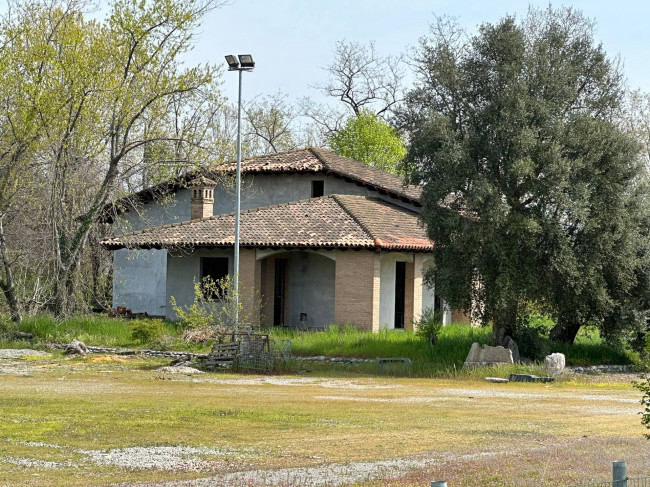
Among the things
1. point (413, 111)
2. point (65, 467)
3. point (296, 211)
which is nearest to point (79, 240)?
point (296, 211)

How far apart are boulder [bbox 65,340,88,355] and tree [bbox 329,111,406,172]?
3793cm

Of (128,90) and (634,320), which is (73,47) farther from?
(634,320)

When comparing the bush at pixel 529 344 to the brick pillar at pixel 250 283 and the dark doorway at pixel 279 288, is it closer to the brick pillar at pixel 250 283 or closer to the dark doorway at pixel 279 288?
the brick pillar at pixel 250 283

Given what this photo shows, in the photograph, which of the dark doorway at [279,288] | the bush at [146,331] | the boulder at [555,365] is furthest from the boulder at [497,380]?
the dark doorway at [279,288]

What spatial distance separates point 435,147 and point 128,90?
13.1 meters

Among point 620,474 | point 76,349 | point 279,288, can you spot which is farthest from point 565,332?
point 620,474

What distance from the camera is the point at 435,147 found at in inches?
1265

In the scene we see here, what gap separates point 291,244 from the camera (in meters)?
37.6

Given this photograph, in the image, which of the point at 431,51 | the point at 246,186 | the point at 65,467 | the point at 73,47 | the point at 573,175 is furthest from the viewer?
the point at 246,186

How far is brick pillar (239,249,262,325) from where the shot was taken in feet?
125

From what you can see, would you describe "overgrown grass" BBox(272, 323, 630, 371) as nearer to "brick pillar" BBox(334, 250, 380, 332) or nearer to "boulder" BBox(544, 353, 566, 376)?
"brick pillar" BBox(334, 250, 380, 332)

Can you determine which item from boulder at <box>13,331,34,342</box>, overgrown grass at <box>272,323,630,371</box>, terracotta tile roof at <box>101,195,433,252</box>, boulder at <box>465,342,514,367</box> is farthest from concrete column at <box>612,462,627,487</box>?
boulder at <box>13,331,34,342</box>

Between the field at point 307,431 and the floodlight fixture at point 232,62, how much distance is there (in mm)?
10498

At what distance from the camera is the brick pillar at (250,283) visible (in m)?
38.1
